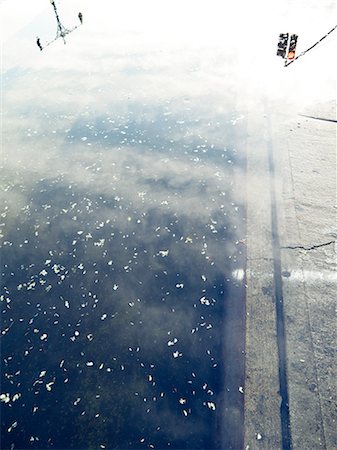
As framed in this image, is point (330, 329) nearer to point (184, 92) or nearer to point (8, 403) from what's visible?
point (8, 403)

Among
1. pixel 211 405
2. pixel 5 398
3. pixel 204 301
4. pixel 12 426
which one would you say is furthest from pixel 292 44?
pixel 12 426

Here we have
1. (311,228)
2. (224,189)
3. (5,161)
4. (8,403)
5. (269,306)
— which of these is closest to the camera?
(8,403)

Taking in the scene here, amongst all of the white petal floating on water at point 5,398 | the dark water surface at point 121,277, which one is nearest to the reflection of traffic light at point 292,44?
the dark water surface at point 121,277

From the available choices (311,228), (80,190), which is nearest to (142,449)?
(311,228)

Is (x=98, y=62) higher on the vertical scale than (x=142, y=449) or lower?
higher

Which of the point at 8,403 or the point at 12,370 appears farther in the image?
the point at 12,370

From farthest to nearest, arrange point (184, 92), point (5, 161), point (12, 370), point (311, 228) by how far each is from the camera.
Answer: point (184, 92), point (5, 161), point (311, 228), point (12, 370)

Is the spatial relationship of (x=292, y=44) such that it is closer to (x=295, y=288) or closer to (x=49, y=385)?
(x=295, y=288)
